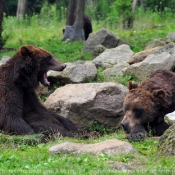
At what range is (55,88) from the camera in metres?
12.7

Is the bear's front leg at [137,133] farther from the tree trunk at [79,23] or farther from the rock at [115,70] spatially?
the tree trunk at [79,23]

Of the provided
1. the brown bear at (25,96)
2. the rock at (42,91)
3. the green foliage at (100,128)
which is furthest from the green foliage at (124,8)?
the brown bear at (25,96)

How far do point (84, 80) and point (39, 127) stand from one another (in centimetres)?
329

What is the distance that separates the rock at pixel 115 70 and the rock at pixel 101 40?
10.5 ft

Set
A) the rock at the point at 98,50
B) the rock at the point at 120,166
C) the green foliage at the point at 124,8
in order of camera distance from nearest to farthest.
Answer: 1. the rock at the point at 120,166
2. the rock at the point at 98,50
3. the green foliage at the point at 124,8

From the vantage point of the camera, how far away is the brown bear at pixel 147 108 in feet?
30.5

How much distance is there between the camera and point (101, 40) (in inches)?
697

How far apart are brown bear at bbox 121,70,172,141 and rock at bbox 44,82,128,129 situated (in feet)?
4.68

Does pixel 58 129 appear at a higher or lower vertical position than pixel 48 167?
lower

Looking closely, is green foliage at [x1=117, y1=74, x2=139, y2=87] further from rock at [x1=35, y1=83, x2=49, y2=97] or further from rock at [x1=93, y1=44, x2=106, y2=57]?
rock at [x1=93, y1=44, x2=106, y2=57]

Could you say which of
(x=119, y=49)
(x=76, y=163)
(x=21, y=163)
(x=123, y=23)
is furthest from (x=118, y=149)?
(x=123, y=23)

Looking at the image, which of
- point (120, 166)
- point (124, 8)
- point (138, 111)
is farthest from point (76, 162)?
point (124, 8)

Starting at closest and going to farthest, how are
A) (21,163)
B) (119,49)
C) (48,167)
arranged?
(48,167)
(21,163)
(119,49)

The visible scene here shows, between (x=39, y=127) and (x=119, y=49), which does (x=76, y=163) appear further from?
(x=119, y=49)
